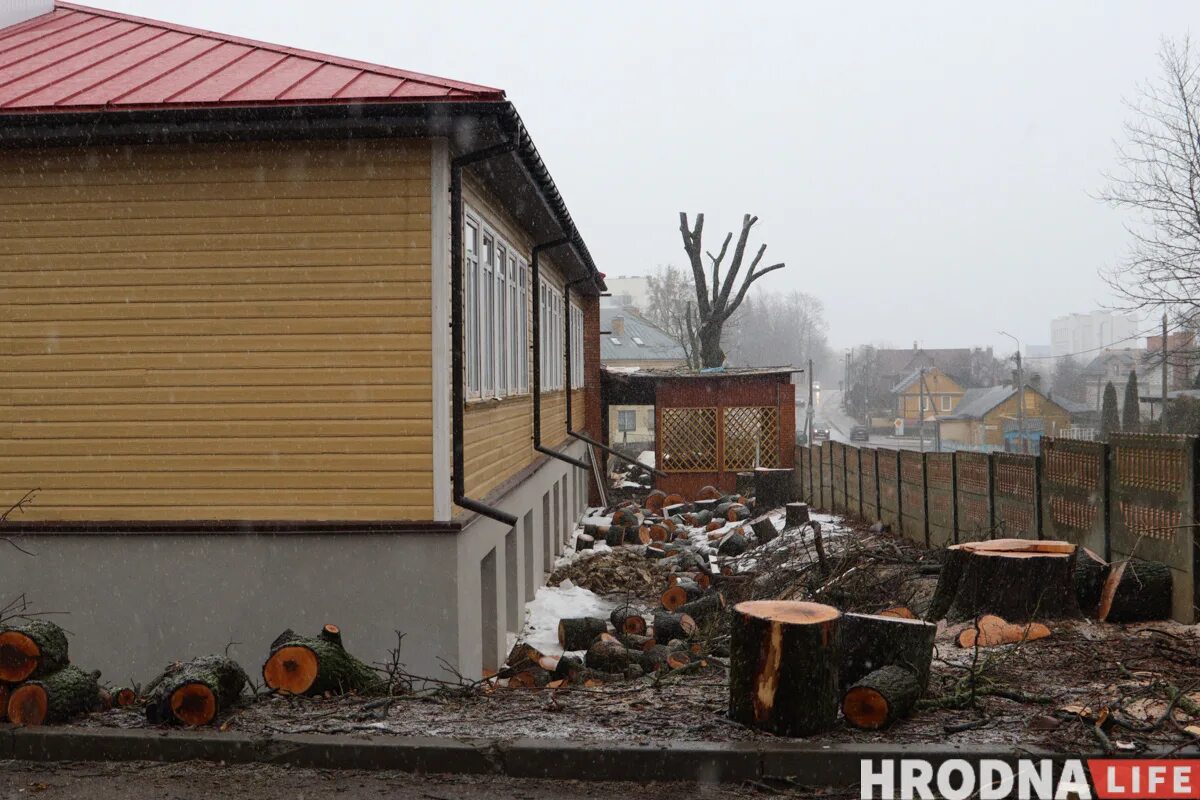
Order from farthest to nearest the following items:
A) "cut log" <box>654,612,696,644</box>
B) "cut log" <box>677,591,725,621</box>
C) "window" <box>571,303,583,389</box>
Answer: "window" <box>571,303,583,389</box> < "cut log" <box>677,591,725,621</box> < "cut log" <box>654,612,696,644</box>

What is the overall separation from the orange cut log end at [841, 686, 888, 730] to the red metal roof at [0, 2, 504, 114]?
4470 mm

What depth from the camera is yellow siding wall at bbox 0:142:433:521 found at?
298 inches

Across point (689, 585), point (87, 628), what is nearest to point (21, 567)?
point (87, 628)

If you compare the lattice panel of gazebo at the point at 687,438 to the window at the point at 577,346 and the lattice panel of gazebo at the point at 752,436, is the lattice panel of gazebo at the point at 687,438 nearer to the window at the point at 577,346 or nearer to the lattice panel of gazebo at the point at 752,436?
the lattice panel of gazebo at the point at 752,436

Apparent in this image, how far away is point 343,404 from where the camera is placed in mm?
7598

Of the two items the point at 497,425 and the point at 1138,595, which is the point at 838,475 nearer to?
the point at 497,425

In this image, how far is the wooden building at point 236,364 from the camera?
7523 millimetres

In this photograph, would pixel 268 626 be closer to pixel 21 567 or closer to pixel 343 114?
pixel 21 567

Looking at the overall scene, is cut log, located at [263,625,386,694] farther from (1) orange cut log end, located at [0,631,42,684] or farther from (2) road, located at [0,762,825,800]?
(1) orange cut log end, located at [0,631,42,684]

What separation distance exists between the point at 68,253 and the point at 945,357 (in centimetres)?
11857

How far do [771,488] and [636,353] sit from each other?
152ft

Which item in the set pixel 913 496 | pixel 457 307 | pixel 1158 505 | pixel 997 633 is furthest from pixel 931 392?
pixel 457 307

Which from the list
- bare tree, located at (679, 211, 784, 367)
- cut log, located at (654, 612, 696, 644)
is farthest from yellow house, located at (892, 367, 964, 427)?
cut log, located at (654, 612, 696, 644)

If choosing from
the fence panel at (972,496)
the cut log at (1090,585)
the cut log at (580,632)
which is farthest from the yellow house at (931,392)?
the cut log at (1090,585)
